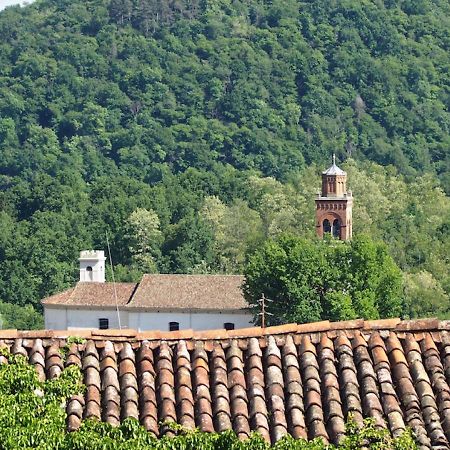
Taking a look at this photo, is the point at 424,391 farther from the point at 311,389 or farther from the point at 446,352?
the point at 311,389

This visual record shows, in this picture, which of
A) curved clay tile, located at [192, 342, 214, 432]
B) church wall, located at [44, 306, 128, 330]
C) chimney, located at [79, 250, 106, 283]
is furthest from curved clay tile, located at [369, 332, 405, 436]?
chimney, located at [79, 250, 106, 283]

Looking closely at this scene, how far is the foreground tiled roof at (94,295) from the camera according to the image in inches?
3081

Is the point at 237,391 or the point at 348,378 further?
the point at 348,378

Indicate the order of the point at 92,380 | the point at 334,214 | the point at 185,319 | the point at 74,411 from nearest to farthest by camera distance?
the point at 74,411, the point at 92,380, the point at 185,319, the point at 334,214

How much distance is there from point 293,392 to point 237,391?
0.46m

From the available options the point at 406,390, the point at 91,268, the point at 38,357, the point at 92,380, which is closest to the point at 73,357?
the point at 38,357

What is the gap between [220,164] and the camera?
17000 cm

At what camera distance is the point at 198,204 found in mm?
120250

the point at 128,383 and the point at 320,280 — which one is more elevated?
the point at 128,383

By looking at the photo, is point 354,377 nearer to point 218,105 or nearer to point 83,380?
point 83,380

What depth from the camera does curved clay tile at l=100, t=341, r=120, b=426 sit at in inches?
650

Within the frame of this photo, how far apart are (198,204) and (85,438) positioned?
10493 centimetres

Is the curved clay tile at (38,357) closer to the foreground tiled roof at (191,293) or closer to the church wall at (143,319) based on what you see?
the church wall at (143,319)

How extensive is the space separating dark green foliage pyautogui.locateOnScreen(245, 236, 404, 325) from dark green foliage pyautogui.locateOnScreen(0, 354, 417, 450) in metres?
50.3
